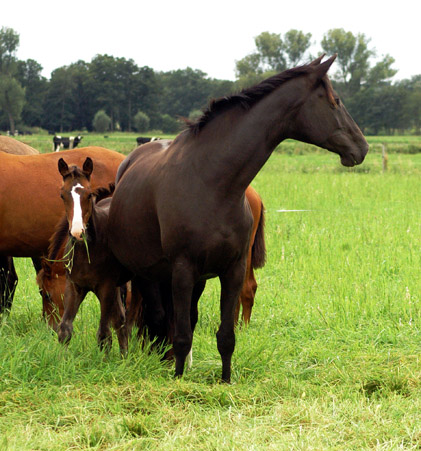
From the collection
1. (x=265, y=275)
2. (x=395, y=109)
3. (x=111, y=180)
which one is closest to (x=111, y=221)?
(x=111, y=180)

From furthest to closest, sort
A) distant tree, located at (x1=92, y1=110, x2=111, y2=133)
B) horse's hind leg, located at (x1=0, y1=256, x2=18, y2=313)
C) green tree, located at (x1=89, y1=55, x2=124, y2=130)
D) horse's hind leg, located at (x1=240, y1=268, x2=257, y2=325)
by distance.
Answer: green tree, located at (x1=89, y1=55, x2=124, y2=130) → distant tree, located at (x1=92, y1=110, x2=111, y2=133) → horse's hind leg, located at (x1=0, y1=256, x2=18, y2=313) → horse's hind leg, located at (x1=240, y1=268, x2=257, y2=325)

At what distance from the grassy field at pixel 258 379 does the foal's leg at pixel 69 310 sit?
0.10 m

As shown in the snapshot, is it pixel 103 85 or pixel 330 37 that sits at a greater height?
pixel 330 37

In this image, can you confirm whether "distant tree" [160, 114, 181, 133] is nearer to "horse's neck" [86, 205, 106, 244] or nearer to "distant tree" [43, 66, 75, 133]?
"distant tree" [43, 66, 75, 133]

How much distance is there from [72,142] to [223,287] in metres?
28.8

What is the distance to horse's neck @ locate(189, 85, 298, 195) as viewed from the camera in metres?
3.99

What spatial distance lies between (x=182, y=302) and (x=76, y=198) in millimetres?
981

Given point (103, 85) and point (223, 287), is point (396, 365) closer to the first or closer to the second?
point (223, 287)

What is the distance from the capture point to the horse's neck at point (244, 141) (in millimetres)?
3986

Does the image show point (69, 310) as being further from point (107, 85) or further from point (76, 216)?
point (107, 85)

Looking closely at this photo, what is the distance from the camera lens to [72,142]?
31.6 m

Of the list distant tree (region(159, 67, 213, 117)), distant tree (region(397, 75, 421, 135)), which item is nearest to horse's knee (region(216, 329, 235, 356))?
distant tree (region(397, 75, 421, 135))

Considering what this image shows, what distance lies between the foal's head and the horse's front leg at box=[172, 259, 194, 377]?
673 millimetres

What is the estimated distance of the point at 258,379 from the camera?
14.6 ft
